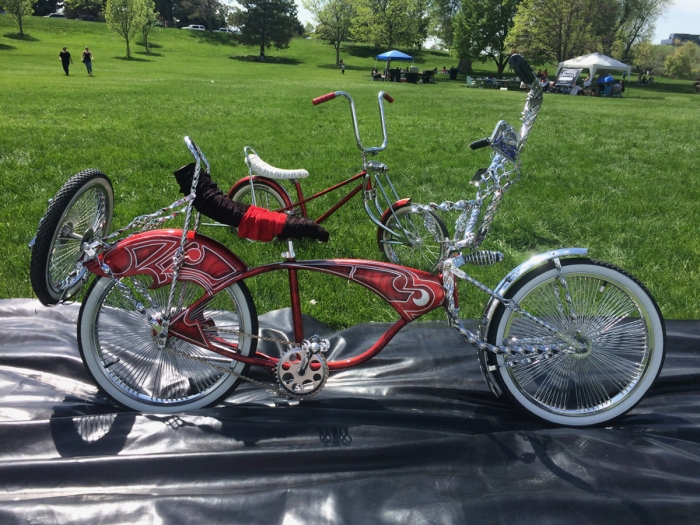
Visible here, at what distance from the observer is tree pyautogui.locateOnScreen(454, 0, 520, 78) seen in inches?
2067

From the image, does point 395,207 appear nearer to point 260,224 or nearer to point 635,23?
point 260,224

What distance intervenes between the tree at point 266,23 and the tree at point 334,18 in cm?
431

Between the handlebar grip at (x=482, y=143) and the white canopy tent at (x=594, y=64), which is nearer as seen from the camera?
the handlebar grip at (x=482, y=143)

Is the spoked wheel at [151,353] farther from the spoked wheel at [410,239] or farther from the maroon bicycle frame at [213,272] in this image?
the spoked wheel at [410,239]

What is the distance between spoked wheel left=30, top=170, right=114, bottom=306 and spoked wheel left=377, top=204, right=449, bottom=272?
241cm

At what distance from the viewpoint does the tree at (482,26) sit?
5250cm

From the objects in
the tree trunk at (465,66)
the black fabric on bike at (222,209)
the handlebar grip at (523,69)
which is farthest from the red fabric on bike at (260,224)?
the tree trunk at (465,66)

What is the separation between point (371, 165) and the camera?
4.41 metres

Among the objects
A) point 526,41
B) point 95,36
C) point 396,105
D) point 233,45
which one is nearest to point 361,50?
point 233,45

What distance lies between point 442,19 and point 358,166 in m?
69.9

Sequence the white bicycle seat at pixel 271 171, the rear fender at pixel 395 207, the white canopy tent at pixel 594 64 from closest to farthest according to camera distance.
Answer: the white bicycle seat at pixel 271 171 → the rear fender at pixel 395 207 → the white canopy tent at pixel 594 64

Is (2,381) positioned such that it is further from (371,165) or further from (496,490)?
(371,165)

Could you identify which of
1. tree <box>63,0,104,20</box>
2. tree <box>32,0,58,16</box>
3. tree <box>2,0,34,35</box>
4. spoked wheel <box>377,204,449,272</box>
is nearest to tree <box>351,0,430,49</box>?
tree <box>2,0,34,35</box>

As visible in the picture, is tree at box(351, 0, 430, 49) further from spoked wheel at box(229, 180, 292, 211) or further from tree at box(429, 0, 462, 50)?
spoked wheel at box(229, 180, 292, 211)
